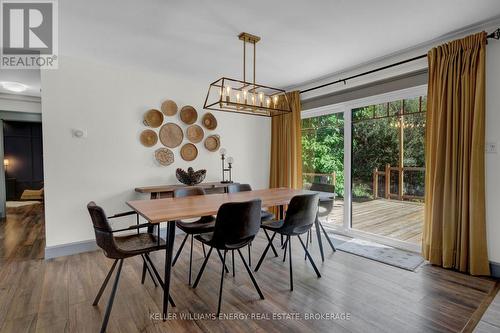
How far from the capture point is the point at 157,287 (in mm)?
2391

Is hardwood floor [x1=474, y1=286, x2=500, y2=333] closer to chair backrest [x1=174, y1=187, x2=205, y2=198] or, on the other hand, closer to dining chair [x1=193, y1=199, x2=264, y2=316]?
dining chair [x1=193, y1=199, x2=264, y2=316]

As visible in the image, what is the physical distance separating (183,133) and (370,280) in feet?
10.3

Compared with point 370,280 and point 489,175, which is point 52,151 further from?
point 489,175

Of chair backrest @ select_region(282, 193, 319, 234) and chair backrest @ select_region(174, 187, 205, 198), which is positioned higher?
chair backrest @ select_region(174, 187, 205, 198)

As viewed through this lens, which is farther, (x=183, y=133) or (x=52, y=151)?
(x=183, y=133)

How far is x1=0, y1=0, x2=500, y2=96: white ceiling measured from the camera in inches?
87.1

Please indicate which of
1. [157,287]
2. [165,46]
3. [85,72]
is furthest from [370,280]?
[85,72]

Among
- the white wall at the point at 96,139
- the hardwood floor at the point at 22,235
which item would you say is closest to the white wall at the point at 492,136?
the white wall at the point at 96,139

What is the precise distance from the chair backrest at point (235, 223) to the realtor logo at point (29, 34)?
219 centimetres

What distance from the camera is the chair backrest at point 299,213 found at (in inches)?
94.3

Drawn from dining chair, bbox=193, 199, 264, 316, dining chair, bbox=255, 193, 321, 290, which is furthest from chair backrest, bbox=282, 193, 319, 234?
dining chair, bbox=193, 199, 264, 316

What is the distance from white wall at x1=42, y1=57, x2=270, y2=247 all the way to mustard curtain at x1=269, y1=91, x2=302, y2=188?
1448mm

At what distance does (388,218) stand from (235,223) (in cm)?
259

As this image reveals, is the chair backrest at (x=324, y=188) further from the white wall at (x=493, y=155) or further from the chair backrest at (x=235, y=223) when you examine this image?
the chair backrest at (x=235, y=223)
